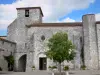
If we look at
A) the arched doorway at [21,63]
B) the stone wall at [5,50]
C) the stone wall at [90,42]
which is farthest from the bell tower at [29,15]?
the stone wall at [90,42]

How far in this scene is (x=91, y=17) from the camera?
33.9m

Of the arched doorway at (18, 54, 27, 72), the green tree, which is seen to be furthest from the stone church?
the green tree

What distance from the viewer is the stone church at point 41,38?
3309 cm

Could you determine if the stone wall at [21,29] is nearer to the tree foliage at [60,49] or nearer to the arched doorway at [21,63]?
the arched doorway at [21,63]

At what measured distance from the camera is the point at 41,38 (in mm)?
35500

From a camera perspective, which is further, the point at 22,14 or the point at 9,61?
the point at 22,14

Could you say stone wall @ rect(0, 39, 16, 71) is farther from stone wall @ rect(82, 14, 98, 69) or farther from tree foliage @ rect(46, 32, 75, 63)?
stone wall @ rect(82, 14, 98, 69)

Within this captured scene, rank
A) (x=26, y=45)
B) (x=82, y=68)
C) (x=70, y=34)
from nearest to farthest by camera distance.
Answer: (x=82, y=68) → (x=70, y=34) → (x=26, y=45)

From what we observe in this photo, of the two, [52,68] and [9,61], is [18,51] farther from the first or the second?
[52,68]

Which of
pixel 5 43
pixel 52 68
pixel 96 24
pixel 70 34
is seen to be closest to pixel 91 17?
pixel 96 24

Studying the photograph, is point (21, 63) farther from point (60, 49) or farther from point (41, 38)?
point (60, 49)

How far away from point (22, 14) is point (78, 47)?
1515 cm

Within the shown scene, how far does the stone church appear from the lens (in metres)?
33.1

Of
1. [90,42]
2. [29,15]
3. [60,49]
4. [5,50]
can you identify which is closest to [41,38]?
[29,15]
